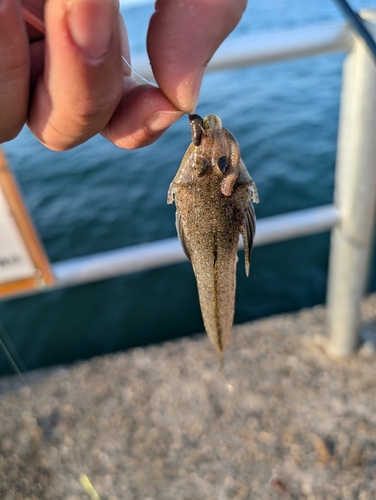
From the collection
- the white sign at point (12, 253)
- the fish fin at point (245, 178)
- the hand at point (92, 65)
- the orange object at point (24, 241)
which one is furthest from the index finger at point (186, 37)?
the white sign at point (12, 253)

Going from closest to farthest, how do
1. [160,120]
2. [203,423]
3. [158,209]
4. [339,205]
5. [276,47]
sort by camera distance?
[160,120] → [276,47] → [339,205] → [203,423] → [158,209]

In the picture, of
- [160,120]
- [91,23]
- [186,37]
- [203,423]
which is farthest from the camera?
[203,423]

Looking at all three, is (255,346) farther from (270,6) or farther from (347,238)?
(270,6)

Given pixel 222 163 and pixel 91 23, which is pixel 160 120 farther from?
pixel 91 23

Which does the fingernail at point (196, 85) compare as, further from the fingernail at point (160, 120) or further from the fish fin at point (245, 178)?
the fish fin at point (245, 178)

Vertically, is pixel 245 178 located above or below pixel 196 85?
below

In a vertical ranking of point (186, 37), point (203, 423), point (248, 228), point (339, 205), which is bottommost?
point (203, 423)

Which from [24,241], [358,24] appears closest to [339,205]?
[358,24]
